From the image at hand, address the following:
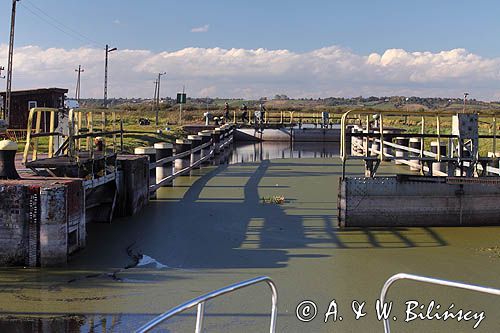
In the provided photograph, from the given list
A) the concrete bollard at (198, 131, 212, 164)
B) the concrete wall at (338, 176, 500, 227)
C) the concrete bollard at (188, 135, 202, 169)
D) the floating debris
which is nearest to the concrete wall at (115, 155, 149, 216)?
the floating debris

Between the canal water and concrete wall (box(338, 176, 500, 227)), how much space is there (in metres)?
0.31

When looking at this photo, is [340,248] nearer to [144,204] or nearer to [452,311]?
[452,311]

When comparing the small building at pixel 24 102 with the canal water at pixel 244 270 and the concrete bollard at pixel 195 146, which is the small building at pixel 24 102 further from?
the canal water at pixel 244 270

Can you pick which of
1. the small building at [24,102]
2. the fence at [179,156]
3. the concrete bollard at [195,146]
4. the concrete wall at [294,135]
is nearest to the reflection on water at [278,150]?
the concrete wall at [294,135]

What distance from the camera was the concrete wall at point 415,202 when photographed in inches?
449

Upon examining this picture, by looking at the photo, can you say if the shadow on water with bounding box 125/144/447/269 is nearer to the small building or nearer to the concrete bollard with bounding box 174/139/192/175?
the concrete bollard with bounding box 174/139/192/175

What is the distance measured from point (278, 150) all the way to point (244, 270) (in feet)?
79.4

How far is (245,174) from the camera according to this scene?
20.2 metres

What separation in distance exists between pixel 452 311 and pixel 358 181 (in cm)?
477

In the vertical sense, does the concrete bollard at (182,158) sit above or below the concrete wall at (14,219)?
above

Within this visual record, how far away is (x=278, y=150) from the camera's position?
106 ft

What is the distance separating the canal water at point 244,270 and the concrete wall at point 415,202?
31 cm

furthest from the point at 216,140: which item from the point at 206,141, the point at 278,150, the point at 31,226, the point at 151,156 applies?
the point at 31,226

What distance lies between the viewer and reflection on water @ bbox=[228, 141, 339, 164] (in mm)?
28344
